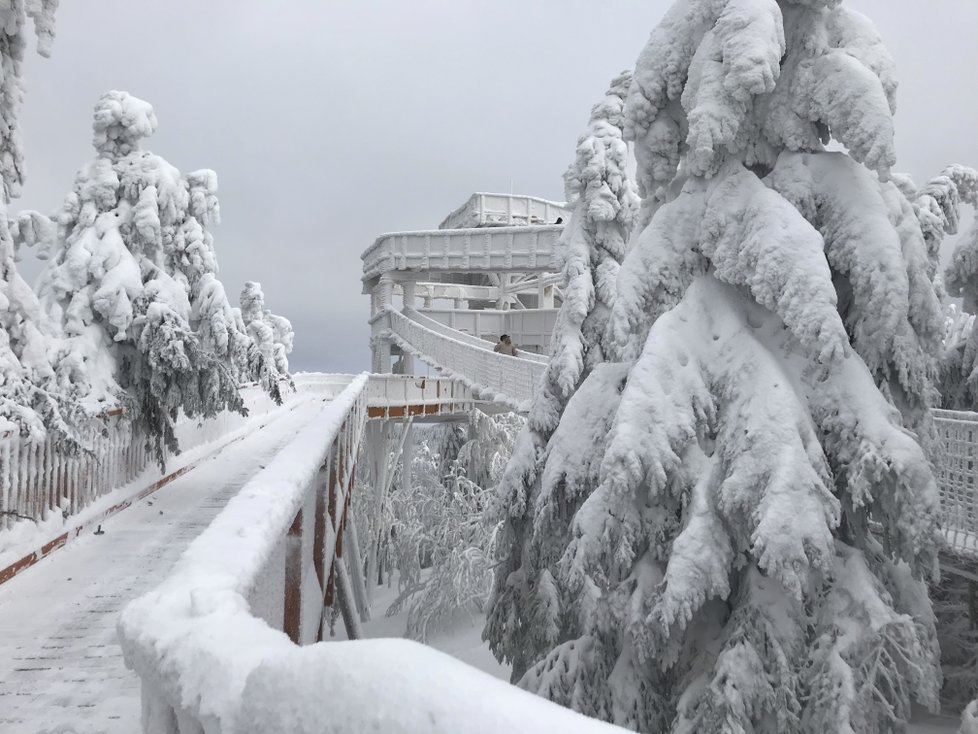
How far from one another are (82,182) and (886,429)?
436 inches

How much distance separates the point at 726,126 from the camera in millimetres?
7012

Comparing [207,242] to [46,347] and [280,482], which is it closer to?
[46,347]

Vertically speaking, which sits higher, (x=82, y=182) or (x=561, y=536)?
(x=82, y=182)

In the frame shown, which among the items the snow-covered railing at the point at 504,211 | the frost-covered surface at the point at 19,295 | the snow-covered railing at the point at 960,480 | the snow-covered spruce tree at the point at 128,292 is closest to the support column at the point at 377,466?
the snow-covered spruce tree at the point at 128,292

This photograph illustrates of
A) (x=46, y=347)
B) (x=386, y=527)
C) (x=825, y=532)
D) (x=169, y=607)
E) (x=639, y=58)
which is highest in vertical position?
(x=639, y=58)

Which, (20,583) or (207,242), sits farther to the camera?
(207,242)

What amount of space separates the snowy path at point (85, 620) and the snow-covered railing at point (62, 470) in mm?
428

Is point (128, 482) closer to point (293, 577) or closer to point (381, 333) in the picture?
point (293, 577)

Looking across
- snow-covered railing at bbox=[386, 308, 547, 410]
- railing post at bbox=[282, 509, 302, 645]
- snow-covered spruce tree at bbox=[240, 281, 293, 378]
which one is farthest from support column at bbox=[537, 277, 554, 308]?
railing post at bbox=[282, 509, 302, 645]

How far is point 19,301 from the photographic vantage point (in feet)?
27.2

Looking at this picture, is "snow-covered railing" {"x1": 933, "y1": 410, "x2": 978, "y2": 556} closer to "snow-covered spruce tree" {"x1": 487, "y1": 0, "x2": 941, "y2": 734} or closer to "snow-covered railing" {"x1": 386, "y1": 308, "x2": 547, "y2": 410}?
"snow-covered spruce tree" {"x1": 487, "y1": 0, "x2": 941, "y2": 734}

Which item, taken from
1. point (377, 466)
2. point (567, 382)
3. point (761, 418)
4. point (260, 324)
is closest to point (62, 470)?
point (761, 418)

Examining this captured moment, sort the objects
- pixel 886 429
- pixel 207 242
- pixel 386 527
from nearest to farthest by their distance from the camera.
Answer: pixel 886 429 → pixel 207 242 → pixel 386 527

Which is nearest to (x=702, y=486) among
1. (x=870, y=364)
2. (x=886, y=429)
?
(x=886, y=429)
